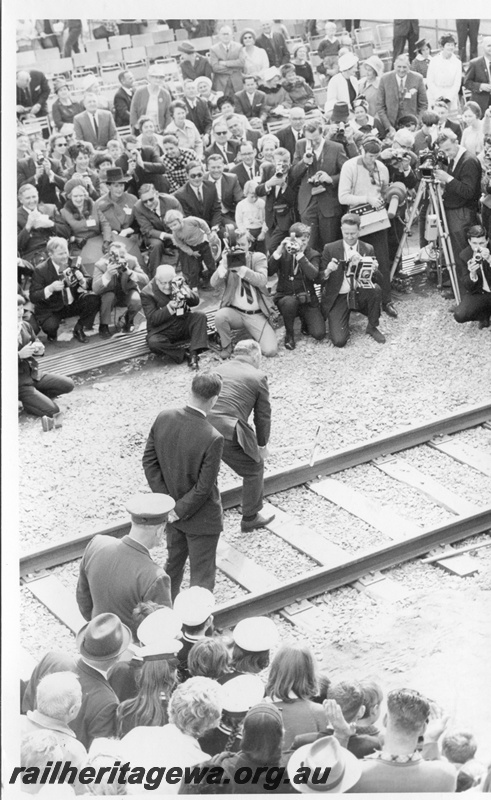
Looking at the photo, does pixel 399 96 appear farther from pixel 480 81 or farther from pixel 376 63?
pixel 480 81

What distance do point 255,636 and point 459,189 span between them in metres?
5.72

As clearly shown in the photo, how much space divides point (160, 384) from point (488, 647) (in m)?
3.83

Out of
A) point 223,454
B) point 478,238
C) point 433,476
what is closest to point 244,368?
point 223,454

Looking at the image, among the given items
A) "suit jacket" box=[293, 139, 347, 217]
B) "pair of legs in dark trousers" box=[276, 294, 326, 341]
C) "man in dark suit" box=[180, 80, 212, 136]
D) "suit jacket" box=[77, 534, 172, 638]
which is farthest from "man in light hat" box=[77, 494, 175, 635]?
"man in dark suit" box=[180, 80, 212, 136]

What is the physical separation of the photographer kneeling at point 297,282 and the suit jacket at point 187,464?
3.21 meters

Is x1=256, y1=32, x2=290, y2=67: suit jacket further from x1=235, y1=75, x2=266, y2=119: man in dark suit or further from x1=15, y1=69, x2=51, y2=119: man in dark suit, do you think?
x1=15, y1=69, x2=51, y2=119: man in dark suit

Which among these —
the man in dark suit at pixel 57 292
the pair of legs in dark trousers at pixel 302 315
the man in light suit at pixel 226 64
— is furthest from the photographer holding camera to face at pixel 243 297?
the man in light suit at pixel 226 64

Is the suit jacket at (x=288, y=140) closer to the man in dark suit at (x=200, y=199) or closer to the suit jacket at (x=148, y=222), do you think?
the man in dark suit at (x=200, y=199)

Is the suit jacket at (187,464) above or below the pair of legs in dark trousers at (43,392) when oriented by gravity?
above

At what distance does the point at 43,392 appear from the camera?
9945 mm

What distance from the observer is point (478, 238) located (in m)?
10.7

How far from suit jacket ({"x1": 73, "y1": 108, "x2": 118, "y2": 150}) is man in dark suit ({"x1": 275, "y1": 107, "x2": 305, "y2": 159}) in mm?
1895

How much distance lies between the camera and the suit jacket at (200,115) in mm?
13000

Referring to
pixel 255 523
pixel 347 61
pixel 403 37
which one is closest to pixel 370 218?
pixel 403 37
